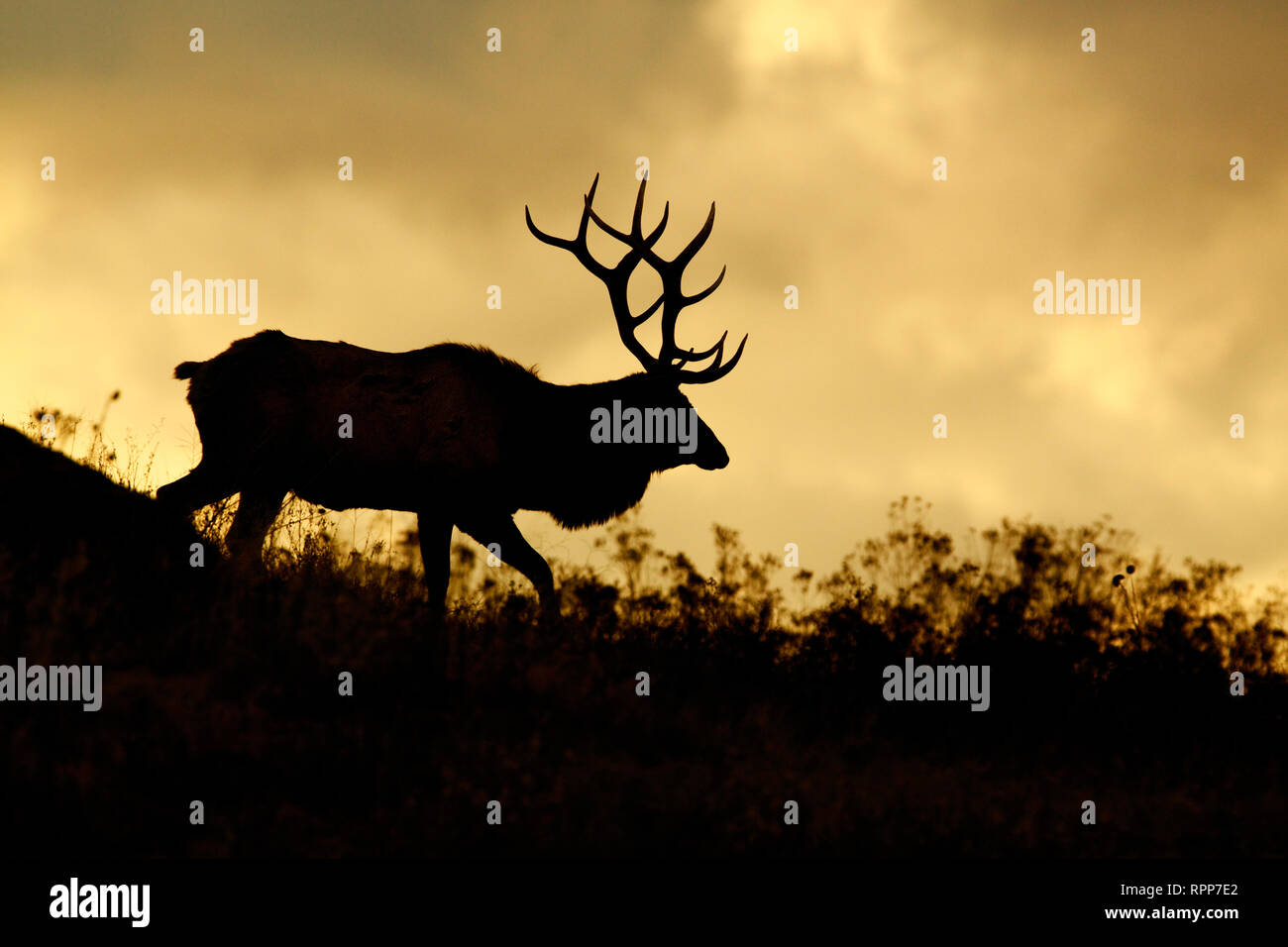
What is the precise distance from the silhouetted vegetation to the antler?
2151 mm

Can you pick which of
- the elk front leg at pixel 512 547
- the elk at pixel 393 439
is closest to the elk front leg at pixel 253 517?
the elk at pixel 393 439

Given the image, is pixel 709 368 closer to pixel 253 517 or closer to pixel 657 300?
pixel 657 300

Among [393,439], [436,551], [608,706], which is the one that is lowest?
[608,706]

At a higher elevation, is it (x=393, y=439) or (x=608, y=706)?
(x=393, y=439)

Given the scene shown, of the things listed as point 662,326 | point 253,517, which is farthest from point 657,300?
point 253,517

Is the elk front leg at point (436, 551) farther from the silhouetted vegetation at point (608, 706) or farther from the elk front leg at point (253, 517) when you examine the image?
the elk front leg at point (253, 517)

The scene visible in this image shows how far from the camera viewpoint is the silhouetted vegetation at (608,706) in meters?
5.66

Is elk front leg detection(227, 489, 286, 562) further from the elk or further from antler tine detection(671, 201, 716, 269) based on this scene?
antler tine detection(671, 201, 716, 269)

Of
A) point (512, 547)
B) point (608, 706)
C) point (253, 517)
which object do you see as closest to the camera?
point (608, 706)

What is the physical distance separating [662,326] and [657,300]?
24cm

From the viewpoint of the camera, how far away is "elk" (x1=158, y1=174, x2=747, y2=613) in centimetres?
1036

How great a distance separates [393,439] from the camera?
10438mm
